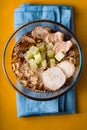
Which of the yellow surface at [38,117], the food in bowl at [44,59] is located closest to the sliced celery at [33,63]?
the food in bowl at [44,59]

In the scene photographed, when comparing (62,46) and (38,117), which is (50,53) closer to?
(62,46)

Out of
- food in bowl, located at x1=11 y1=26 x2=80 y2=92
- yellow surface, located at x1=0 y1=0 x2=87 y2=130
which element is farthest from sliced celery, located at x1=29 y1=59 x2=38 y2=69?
yellow surface, located at x1=0 y1=0 x2=87 y2=130

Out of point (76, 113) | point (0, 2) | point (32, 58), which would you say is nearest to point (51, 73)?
point (32, 58)

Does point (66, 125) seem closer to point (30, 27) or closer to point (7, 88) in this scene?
point (7, 88)

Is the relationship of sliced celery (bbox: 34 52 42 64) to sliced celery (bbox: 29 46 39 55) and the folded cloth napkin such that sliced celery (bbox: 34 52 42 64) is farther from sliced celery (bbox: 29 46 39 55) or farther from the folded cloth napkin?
the folded cloth napkin

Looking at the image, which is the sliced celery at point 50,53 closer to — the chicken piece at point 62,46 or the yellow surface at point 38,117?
the chicken piece at point 62,46

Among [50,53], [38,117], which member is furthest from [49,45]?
[38,117]
